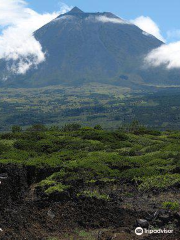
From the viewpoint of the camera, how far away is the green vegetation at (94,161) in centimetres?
2398

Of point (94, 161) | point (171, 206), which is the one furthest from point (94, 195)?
point (94, 161)

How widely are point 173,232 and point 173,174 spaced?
8.75 m

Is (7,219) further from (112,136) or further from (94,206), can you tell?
(112,136)

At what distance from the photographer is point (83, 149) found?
114ft

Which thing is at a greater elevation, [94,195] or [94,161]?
[94,161]

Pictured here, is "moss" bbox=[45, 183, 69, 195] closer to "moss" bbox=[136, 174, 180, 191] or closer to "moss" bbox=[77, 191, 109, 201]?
"moss" bbox=[77, 191, 109, 201]

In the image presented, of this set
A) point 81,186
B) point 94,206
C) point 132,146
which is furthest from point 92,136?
point 94,206

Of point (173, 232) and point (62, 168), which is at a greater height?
point (62, 168)

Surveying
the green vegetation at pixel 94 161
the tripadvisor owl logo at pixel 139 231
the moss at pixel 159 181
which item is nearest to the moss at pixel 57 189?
the green vegetation at pixel 94 161

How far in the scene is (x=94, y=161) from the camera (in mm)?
28922

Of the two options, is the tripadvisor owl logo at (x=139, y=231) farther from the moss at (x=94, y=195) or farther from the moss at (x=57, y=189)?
the moss at (x=57, y=189)

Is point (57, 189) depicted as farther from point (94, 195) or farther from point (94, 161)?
point (94, 161)

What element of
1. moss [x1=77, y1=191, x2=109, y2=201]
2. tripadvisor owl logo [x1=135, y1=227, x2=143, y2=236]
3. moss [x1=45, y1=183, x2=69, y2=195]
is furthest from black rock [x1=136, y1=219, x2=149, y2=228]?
moss [x1=45, y1=183, x2=69, y2=195]

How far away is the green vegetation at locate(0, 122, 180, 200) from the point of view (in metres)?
24.0
